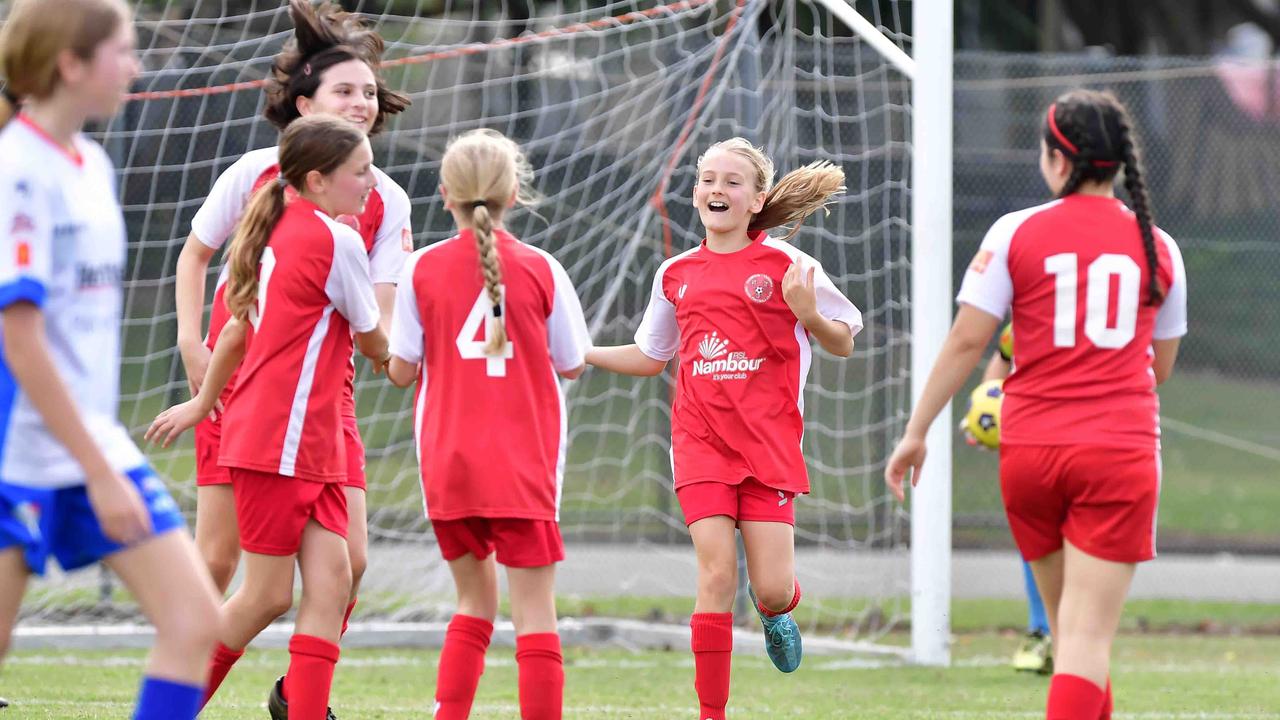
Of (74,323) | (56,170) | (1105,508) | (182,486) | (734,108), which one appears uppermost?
(734,108)

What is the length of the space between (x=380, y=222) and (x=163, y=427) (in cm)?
92

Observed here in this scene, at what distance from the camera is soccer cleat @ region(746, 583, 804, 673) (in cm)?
472

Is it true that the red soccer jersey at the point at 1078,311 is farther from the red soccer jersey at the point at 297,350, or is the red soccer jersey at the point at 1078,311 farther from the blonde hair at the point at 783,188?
the red soccer jersey at the point at 297,350

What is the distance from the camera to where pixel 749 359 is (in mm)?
4590

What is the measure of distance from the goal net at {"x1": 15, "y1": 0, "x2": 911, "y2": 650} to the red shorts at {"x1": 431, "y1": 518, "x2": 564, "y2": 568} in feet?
12.2

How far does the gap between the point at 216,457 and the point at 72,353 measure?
4.59 feet

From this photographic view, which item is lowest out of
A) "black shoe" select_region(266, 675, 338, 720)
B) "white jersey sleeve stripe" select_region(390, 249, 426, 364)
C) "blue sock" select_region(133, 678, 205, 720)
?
"black shoe" select_region(266, 675, 338, 720)

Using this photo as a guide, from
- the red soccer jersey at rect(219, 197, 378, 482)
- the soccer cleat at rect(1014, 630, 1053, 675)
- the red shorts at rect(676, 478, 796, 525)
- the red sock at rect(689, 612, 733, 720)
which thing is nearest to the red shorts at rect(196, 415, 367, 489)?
the red soccer jersey at rect(219, 197, 378, 482)

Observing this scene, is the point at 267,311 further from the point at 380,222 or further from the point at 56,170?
the point at 56,170

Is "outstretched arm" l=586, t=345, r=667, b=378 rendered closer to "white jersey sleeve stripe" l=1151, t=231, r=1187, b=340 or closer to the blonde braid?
the blonde braid

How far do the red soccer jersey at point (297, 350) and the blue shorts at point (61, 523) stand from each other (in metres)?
0.91

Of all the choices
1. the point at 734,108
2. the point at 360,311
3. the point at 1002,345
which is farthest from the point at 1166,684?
the point at 360,311

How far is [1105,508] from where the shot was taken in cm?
356

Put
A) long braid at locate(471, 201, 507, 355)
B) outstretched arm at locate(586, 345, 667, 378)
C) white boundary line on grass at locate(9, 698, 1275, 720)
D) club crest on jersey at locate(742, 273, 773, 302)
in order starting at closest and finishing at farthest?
1. long braid at locate(471, 201, 507, 355)
2. outstretched arm at locate(586, 345, 667, 378)
3. club crest on jersey at locate(742, 273, 773, 302)
4. white boundary line on grass at locate(9, 698, 1275, 720)
